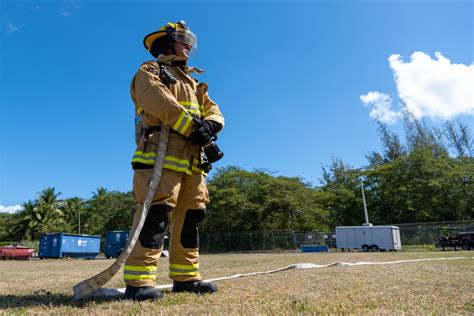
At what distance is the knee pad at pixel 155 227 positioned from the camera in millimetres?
2559

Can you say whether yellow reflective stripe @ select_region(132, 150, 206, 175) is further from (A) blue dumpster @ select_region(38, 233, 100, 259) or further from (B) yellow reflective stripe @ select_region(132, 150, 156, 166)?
(A) blue dumpster @ select_region(38, 233, 100, 259)

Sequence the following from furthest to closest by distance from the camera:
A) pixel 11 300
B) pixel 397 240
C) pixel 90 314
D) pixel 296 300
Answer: pixel 397 240
pixel 11 300
pixel 296 300
pixel 90 314

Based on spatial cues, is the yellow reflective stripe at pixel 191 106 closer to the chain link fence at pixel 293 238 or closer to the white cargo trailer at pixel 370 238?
the white cargo trailer at pixel 370 238

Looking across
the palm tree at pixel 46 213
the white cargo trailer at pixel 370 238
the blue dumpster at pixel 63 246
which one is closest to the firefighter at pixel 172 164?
the blue dumpster at pixel 63 246

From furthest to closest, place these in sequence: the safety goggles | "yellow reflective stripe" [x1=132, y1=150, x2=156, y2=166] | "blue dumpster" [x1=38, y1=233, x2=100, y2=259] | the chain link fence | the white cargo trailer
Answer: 1. the chain link fence
2. the white cargo trailer
3. "blue dumpster" [x1=38, y1=233, x2=100, y2=259]
4. the safety goggles
5. "yellow reflective stripe" [x1=132, y1=150, x2=156, y2=166]

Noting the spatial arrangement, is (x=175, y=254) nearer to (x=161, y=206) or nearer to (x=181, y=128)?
(x=161, y=206)

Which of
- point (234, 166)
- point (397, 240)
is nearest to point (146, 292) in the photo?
point (397, 240)

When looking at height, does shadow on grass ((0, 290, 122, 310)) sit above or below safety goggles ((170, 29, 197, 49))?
below

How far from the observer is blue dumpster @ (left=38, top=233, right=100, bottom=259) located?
69.2 feet

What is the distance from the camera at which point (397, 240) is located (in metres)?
23.0

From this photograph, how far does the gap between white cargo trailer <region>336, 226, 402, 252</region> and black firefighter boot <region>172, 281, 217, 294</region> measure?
73.5ft

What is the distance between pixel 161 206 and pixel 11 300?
125 cm

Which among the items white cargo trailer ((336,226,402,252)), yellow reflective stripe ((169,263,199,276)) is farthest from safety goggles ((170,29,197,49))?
white cargo trailer ((336,226,402,252))

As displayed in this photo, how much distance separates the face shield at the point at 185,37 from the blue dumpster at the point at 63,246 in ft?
69.9
